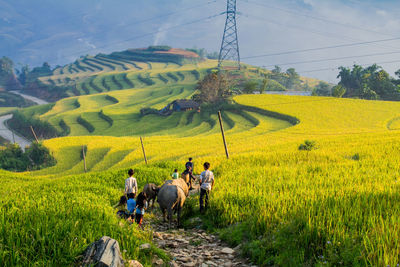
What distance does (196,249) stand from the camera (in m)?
6.63

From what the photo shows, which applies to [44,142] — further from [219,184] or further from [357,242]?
[357,242]

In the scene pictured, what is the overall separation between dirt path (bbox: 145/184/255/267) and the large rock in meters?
1.18

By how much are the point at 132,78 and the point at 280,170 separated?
133 m

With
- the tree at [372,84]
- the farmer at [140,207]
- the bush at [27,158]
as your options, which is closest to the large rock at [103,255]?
the farmer at [140,207]

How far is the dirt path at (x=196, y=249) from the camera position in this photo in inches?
230

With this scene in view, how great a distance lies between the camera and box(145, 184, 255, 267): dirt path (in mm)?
5848

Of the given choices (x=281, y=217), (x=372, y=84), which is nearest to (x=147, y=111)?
(x=372, y=84)

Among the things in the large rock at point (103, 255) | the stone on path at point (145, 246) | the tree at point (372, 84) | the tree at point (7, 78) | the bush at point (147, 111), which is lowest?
the stone on path at point (145, 246)

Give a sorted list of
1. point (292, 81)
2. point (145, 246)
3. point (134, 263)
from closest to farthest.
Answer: point (134, 263)
point (145, 246)
point (292, 81)

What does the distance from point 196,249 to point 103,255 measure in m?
2.75

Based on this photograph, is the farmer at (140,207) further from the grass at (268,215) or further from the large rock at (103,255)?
the large rock at (103,255)

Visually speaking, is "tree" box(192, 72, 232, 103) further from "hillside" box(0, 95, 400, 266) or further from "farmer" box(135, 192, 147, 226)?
"farmer" box(135, 192, 147, 226)

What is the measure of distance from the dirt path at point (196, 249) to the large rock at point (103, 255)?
1178 millimetres

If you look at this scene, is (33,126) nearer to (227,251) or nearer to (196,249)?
(196,249)
